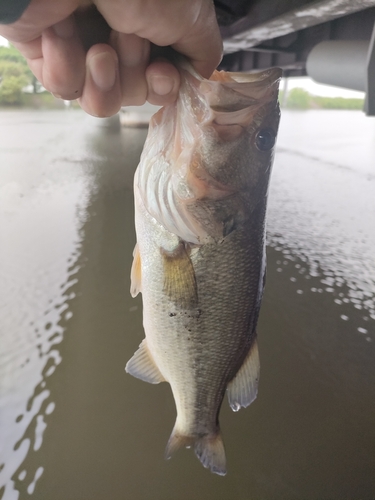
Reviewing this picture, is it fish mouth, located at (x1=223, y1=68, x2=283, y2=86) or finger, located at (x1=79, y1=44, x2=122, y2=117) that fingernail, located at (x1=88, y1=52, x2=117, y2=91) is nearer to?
finger, located at (x1=79, y1=44, x2=122, y2=117)

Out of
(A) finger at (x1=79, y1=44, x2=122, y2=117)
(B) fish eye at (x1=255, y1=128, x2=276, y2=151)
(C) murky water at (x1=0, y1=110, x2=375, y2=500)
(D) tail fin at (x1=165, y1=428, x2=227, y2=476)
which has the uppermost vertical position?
(A) finger at (x1=79, y1=44, x2=122, y2=117)

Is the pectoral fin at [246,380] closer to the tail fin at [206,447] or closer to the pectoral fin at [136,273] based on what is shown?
the tail fin at [206,447]

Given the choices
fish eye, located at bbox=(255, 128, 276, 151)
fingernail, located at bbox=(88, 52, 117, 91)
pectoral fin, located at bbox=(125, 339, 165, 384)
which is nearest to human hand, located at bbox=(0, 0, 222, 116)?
fingernail, located at bbox=(88, 52, 117, 91)

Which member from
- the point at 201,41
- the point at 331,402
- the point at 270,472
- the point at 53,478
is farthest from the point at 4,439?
the point at 201,41

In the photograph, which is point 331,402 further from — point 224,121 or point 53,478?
point 224,121

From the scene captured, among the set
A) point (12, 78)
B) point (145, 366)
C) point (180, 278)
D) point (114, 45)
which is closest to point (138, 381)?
point (145, 366)

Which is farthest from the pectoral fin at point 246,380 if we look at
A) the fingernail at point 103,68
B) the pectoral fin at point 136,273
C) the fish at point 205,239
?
the fingernail at point 103,68

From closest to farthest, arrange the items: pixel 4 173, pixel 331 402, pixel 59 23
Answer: pixel 59 23 → pixel 331 402 → pixel 4 173
